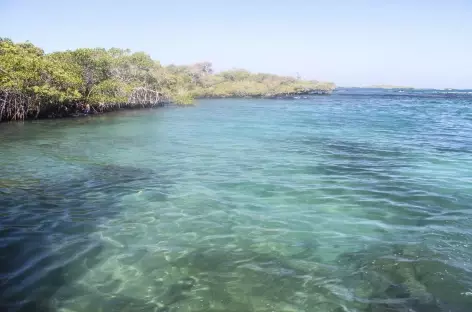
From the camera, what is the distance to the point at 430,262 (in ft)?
20.0

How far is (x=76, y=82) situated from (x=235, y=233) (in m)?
30.2

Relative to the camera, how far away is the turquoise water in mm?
5117

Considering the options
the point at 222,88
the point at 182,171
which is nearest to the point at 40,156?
the point at 182,171

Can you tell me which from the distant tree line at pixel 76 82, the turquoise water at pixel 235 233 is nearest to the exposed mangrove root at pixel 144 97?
the distant tree line at pixel 76 82

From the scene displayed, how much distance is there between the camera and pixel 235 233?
24.0 ft

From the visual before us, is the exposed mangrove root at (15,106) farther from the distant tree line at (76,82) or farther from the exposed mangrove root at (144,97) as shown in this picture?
the exposed mangrove root at (144,97)

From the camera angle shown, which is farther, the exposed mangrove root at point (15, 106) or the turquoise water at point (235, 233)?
the exposed mangrove root at point (15, 106)

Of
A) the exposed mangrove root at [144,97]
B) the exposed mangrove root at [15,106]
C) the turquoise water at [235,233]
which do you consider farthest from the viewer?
the exposed mangrove root at [144,97]

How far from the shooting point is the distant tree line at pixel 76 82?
27.5m

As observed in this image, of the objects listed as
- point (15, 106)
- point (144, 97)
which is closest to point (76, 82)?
point (15, 106)

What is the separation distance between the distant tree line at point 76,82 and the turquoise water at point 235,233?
15675mm

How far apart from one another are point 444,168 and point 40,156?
54.2 feet

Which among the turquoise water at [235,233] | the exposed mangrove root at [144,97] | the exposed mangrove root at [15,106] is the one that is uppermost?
the exposed mangrove root at [144,97]

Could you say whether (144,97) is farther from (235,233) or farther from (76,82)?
(235,233)
